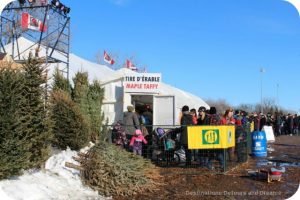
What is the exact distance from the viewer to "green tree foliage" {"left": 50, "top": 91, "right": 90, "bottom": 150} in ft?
39.6

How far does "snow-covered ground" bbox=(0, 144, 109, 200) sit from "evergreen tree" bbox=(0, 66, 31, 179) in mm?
266

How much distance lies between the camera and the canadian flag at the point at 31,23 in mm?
18286

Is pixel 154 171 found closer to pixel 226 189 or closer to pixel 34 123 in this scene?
pixel 226 189

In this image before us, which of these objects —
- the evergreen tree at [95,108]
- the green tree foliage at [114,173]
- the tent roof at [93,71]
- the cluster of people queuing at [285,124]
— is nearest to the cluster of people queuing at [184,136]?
the evergreen tree at [95,108]

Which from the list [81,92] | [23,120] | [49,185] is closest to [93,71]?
[81,92]

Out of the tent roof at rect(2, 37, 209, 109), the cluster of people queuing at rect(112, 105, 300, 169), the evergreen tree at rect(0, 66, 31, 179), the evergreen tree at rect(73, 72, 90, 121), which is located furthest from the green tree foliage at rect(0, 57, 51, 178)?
the tent roof at rect(2, 37, 209, 109)

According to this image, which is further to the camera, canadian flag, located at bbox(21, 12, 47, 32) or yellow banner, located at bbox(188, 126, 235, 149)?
canadian flag, located at bbox(21, 12, 47, 32)

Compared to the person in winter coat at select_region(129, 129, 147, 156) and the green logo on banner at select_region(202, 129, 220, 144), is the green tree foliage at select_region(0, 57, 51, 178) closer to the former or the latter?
the person in winter coat at select_region(129, 129, 147, 156)

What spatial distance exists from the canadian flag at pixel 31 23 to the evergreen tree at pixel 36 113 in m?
Result: 9.11

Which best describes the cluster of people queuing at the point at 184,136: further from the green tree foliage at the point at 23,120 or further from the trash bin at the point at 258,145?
the green tree foliage at the point at 23,120

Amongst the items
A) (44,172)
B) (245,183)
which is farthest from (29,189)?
(245,183)

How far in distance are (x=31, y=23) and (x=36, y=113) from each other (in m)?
10.2

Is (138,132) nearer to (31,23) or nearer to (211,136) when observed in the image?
(211,136)

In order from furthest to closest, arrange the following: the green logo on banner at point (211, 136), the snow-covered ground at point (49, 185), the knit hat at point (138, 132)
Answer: the knit hat at point (138, 132) → the green logo on banner at point (211, 136) → the snow-covered ground at point (49, 185)
